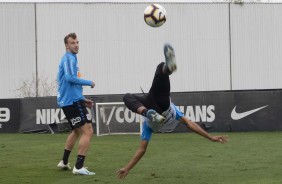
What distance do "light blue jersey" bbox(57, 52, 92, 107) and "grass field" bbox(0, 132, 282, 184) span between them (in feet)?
4.07

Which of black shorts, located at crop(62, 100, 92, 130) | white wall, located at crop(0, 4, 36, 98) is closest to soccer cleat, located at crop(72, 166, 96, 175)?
black shorts, located at crop(62, 100, 92, 130)

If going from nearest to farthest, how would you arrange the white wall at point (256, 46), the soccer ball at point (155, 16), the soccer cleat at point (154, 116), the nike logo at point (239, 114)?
the soccer cleat at point (154, 116) → the soccer ball at point (155, 16) → the nike logo at point (239, 114) → the white wall at point (256, 46)

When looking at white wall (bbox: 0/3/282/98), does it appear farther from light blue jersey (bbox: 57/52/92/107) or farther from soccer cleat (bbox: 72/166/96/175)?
soccer cleat (bbox: 72/166/96/175)

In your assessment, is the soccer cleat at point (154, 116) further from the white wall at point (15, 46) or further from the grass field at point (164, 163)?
the white wall at point (15, 46)

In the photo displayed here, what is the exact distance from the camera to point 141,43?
4138 cm

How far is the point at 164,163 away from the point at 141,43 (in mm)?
30542

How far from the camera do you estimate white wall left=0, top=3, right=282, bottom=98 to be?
4047 centimetres

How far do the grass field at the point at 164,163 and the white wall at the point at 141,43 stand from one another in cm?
2464

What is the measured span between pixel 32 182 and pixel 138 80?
3190cm

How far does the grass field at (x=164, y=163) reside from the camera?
9.16 meters

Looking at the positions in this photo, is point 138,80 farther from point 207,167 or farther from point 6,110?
point 207,167

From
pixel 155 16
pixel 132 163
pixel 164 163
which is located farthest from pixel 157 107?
pixel 164 163

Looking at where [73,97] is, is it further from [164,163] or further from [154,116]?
[154,116]

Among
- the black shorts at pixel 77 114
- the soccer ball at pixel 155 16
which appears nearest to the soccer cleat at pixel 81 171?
the black shorts at pixel 77 114
